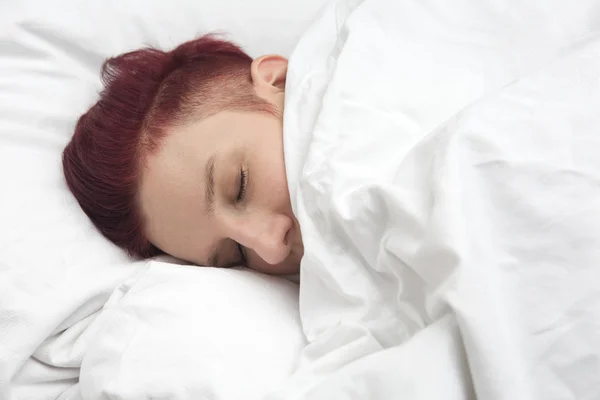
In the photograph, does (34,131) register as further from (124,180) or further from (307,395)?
(307,395)

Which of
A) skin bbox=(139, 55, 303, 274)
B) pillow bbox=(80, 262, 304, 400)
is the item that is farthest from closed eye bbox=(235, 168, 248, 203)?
pillow bbox=(80, 262, 304, 400)

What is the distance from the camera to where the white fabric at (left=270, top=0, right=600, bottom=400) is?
0.55 m

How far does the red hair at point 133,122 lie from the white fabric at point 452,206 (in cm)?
13

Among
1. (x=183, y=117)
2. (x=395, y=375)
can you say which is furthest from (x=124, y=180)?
(x=395, y=375)

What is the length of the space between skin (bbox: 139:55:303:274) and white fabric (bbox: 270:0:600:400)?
46 mm

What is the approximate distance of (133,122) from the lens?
2.99 feet

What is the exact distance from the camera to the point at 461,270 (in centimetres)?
56

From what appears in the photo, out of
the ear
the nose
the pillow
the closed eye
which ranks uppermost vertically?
the ear

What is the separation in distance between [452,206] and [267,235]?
11.8 inches

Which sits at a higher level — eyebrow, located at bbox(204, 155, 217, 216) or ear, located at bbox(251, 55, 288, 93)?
ear, located at bbox(251, 55, 288, 93)

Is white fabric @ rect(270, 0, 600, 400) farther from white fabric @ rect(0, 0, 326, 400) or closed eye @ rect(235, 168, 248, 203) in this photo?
white fabric @ rect(0, 0, 326, 400)

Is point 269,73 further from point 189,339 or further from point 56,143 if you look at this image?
point 189,339

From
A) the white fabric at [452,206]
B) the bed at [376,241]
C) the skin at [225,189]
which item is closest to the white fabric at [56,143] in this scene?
the bed at [376,241]

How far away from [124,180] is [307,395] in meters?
0.44
